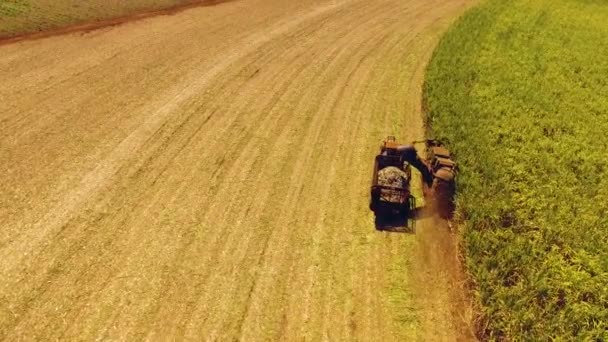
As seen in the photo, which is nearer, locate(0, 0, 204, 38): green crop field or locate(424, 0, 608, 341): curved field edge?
locate(424, 0, 608, 341): curved field edge

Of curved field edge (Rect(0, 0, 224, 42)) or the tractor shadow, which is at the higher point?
curved field edge (Rect(0, 0, 224, 42))

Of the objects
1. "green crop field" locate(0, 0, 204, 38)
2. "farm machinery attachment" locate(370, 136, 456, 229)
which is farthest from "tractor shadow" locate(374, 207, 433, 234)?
"green crop field" locate(0, 0, 204, 38)

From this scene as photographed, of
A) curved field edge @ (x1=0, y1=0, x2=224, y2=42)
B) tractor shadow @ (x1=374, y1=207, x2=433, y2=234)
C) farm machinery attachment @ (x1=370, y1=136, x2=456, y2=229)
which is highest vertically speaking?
curved field edge @ (x1=0, y1=0, x2=224, y2=42)

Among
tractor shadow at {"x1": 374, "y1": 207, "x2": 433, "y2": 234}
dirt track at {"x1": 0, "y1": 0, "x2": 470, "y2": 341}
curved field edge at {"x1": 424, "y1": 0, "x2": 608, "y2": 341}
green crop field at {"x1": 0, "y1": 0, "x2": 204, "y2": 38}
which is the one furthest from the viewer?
green crop field at {"x1": 0, "y1": 0, "x2": 204, "y2": 38}

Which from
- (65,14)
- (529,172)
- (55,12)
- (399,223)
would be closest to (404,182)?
(399,223)

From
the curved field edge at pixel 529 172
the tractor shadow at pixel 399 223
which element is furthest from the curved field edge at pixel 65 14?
the tractor shadow at pixel 399 223

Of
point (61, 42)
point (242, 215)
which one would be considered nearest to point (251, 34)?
point (61, 42)

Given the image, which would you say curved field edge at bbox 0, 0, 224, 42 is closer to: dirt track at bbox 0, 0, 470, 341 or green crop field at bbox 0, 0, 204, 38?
green crop field at bbox 0, 0, 204, 38

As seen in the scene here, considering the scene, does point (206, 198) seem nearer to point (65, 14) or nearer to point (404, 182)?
point (404, 182)
